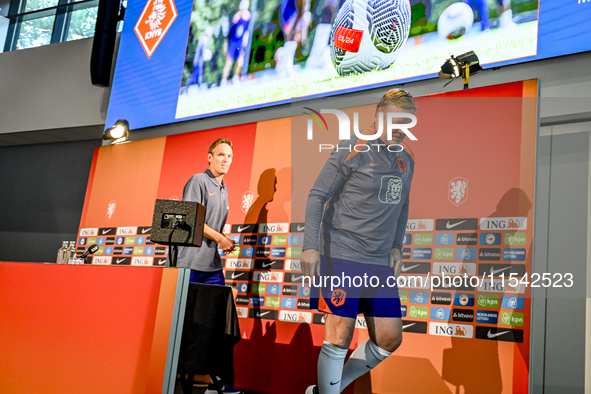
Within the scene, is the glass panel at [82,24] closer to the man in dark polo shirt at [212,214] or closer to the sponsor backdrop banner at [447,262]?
the man in dark polo shirt at [212,214]

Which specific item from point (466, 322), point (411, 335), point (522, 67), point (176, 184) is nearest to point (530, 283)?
point (466, 322)

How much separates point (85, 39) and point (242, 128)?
3.29m

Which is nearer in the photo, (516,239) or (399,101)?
(516,239)

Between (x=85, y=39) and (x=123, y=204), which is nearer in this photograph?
(x=123, y=204)

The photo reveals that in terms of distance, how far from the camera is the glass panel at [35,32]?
6543 mm

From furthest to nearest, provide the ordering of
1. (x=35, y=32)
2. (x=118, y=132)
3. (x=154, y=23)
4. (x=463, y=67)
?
(x=35, y=32)
(x=154, y=23)
(x=118, y=132)
(x=463, y=67)

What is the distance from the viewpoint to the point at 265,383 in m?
3.42

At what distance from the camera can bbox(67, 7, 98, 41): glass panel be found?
20.5 feet

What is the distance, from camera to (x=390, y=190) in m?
2.63

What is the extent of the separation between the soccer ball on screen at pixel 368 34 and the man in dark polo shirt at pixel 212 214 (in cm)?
126

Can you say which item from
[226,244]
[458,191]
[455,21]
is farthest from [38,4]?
[458,191]

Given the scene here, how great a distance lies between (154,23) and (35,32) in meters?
2.51

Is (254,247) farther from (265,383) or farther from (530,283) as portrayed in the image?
(530,283)

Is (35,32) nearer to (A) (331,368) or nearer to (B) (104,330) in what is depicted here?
(B) (104,330)
